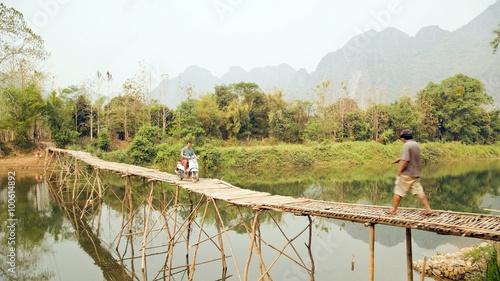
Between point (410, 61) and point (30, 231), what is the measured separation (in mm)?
107796

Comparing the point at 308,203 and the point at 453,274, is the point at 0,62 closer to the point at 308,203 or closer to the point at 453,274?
the point at 308,203

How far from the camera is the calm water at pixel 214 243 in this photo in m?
9.16

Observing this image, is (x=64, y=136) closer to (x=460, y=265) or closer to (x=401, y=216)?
(x=460, y=265)

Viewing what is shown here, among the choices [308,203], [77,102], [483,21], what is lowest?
[308,203]

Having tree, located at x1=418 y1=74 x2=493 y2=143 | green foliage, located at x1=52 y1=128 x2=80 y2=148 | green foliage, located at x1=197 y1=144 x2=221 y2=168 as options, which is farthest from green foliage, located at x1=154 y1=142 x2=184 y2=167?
tree, located at x1=418 y1=74 x2=493 y2=143

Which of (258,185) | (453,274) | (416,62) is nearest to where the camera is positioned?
(453,274)

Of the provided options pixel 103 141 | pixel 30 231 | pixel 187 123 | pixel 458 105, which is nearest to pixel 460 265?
pixel 30 231

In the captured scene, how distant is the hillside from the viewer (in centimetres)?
8488

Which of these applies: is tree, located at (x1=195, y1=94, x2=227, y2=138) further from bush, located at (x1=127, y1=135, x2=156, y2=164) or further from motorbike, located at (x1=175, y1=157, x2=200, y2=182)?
motorbike, located at (x1=175, y1=157, x2=200, y2=182)

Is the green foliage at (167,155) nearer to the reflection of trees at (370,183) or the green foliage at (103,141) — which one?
the reflection of trees at (370,183)

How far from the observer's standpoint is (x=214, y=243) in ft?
29.5

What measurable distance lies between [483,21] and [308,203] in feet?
453

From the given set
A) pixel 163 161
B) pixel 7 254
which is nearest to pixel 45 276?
pixel 7 254

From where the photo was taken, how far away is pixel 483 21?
11681cm
